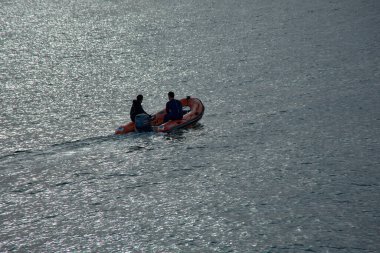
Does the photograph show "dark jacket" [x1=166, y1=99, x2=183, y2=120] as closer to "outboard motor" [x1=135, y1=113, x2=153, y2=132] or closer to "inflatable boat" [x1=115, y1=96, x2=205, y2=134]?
"inflatable boat" [x1=115, y1=96, x2=205, y2=134]

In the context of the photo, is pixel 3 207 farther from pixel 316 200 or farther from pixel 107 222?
pixel 316 200

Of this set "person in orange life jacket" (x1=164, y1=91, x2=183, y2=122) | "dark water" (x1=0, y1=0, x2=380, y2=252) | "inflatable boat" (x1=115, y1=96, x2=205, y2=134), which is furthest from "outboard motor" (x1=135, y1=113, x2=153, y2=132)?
"person in orange life jacket" (x1=164, y1=91, x2=183, y2=122)

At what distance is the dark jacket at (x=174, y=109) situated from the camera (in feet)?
75.5

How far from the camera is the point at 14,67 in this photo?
41.5m

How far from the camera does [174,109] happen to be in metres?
23.1

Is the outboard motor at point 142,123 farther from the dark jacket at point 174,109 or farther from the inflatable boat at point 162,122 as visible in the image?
the dark jacket at point 174,109

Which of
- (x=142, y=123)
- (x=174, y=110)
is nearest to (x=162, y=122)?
(x=174, y=110)

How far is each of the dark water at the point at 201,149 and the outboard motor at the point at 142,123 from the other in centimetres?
42

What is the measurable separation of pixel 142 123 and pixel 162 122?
164 centimetres

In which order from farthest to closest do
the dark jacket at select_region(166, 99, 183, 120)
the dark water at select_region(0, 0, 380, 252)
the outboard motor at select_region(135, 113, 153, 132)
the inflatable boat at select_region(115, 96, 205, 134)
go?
1. the dark jacket at select_region(166, 99, 183, 120)
2. the inflatable boat at select_region(115, 96, 205, 134)
3. the outboard motor at select_region(135, 113, 153, 132)
4. the dark water at select_region(0, 0, 380, 252)

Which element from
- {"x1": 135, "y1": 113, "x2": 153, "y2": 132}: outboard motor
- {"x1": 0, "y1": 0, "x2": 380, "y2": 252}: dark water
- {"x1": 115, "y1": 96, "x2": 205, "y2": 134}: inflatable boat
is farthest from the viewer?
{"x1": 115, "y1": 96, "x2": 205, "y2": 134}: inflatable boat

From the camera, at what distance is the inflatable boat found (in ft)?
72.9

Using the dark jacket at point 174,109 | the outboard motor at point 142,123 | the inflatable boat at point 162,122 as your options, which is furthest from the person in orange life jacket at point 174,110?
the outboard motor at point 142,123

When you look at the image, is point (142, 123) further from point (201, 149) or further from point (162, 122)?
point (201, 149)
